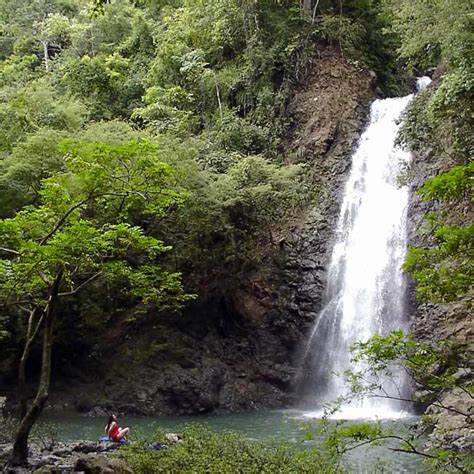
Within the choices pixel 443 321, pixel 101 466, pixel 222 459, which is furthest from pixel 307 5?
pixel 222 459

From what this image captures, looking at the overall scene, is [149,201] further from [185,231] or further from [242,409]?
[242,409]

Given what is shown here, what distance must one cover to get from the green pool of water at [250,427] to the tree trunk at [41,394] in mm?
3864

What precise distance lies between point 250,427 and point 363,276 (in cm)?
677

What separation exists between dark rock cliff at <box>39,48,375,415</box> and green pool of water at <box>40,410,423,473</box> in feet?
2.89

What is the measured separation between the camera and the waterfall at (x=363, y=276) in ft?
62.2

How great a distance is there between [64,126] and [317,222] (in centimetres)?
967

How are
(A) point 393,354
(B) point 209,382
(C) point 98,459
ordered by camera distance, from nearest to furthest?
(A) point 393,354 → (C) point 98,459 → (B) point 209,382

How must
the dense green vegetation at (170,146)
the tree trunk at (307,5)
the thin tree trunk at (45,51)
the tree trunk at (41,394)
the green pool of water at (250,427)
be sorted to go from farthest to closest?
the thin tree trunk at (45,51), the tree trunk at (307,5), the green pool of water at (250,427), the tree trunk at (41,394), the dense green vegetation at (170,146)

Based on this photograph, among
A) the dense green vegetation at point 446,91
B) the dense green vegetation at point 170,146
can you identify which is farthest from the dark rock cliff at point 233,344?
the dense green vegetation at point 446,91

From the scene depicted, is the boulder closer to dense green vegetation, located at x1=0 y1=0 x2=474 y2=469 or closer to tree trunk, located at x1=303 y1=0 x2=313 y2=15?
dense green vegetation, located at x1=0 y1=0 x2=474 y2=469

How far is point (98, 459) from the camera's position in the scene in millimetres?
9031

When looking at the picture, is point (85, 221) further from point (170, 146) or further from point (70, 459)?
point (170, 146)

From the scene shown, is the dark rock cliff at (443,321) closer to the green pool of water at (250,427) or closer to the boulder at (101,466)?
the green pool of water at (250,427)

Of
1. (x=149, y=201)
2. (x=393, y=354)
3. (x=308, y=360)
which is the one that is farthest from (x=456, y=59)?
(x=393, y=354)
